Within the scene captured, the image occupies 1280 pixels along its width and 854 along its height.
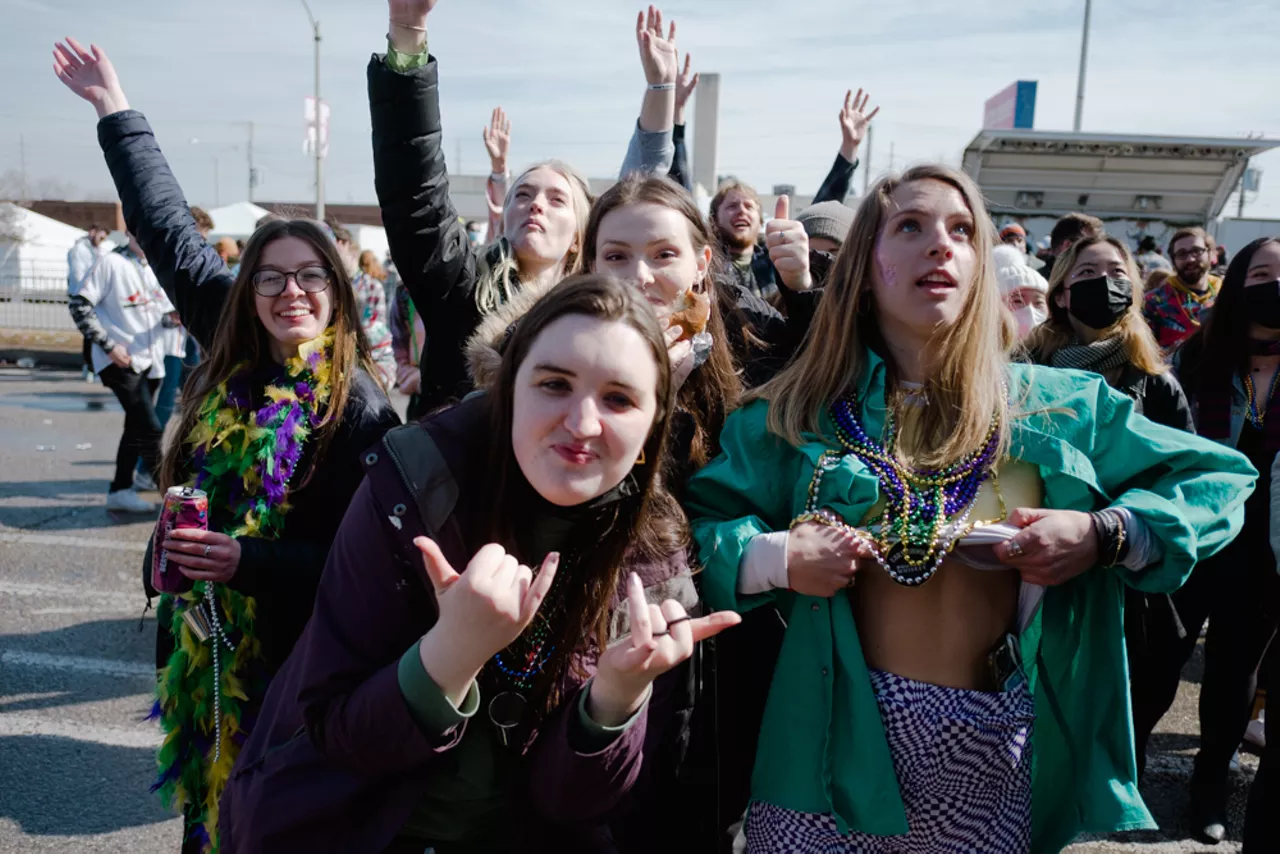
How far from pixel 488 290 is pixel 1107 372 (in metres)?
2.03

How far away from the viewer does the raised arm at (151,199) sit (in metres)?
2.79

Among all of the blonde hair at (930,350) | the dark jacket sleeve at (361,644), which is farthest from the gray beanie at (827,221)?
the dark jacket sleeve at (361,644)

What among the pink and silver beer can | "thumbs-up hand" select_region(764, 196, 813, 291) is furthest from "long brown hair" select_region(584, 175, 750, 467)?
the pink and silver beer can

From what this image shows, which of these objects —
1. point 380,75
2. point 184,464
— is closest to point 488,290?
point 380,75

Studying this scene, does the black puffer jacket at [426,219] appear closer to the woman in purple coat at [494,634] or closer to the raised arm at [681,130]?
the woman in purple coat at [494,634]

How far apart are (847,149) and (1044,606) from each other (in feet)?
9.21

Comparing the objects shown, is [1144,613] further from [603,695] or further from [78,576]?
[78,576]

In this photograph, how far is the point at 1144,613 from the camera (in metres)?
2.99

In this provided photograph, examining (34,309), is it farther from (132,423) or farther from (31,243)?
(132,423)

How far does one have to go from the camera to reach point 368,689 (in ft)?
4.95

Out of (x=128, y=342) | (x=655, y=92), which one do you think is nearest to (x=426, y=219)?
(x=655, y=92)

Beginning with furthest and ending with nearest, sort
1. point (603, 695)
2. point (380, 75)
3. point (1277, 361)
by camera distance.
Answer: point (1277, 361) < point (380, 75) < point (603, 695)

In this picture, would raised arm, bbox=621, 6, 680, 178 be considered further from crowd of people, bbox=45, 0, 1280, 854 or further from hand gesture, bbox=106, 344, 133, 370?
hand gesture, bbox=106, 344, 133, 370

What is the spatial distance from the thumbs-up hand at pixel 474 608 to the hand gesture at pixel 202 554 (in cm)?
106
